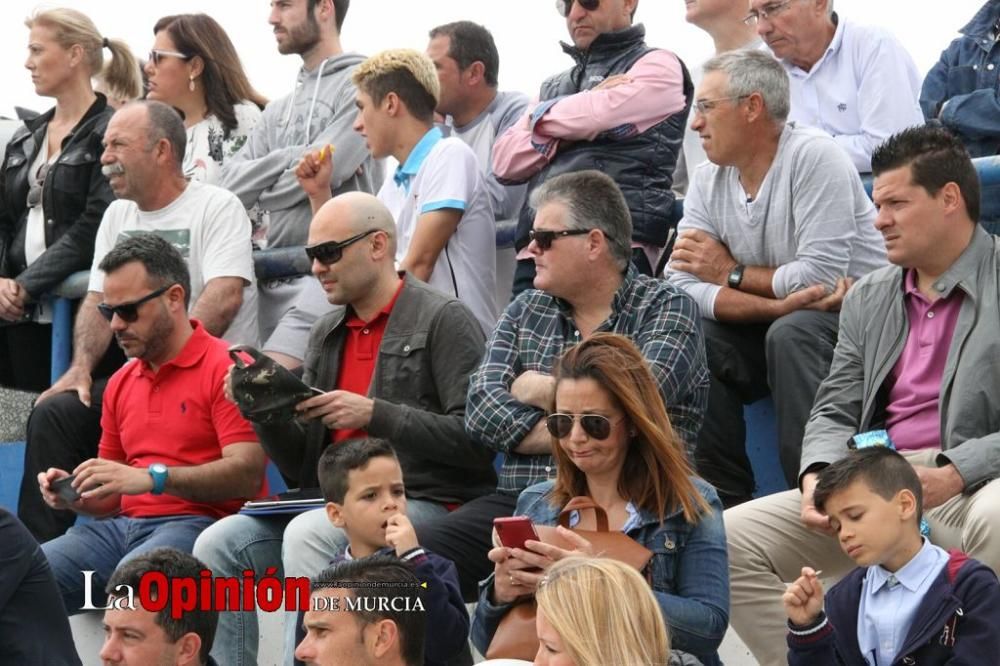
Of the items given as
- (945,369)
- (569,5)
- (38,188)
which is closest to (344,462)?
(945,369)

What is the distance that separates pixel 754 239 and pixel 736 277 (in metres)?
0.17

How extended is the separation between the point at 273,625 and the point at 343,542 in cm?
79

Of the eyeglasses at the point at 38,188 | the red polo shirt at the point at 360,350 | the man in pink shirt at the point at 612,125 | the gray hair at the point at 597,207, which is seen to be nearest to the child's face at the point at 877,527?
the gray hair at the point at 597,207

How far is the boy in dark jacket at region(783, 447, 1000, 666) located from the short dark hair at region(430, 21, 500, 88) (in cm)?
370

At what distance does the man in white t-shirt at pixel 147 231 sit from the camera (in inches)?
305

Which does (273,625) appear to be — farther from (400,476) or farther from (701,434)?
(701,434)

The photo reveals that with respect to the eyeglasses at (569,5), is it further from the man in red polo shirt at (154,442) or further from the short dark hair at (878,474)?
the short dark hair at (878,474)

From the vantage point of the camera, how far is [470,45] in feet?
27.2

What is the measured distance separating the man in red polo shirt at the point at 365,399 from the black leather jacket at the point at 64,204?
2.14 metres

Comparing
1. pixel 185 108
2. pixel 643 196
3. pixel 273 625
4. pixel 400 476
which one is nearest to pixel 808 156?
pixel 643 196

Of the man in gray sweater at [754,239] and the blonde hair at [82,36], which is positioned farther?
the blonde hair at [82,36]

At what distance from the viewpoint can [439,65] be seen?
827cm

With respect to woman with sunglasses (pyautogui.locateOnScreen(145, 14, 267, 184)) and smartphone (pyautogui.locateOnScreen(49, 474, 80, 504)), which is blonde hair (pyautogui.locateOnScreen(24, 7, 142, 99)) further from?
smartphone (pyautogui.locateOnScreen(49, 474, 80, 504))

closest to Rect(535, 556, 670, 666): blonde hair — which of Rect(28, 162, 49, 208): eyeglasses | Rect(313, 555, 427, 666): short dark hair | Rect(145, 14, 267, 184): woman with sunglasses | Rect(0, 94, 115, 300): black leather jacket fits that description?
Rect(313, 555, 427, 666): short dark hair
